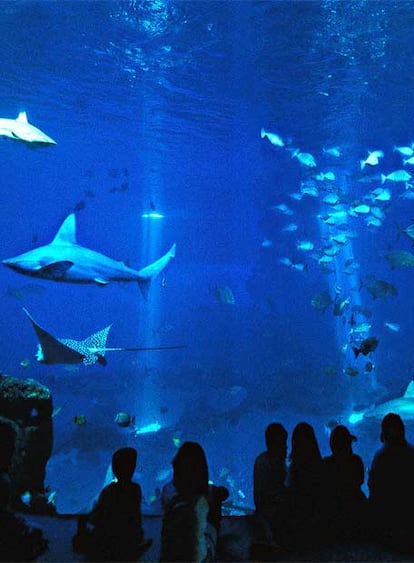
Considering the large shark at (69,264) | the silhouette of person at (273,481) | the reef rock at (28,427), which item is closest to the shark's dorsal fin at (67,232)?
the large shark at (69,264)

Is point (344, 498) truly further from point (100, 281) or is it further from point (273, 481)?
point (100, 281)

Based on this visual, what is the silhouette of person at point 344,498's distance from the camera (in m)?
3.37

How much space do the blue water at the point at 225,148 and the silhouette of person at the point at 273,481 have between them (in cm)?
395

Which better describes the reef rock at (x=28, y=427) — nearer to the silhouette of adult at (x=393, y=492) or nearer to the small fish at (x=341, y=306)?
the silhouette of adult at (x=393, y=492)

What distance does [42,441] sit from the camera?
4.78m

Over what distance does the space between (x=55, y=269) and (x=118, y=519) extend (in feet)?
10.0

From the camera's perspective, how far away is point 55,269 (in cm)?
514

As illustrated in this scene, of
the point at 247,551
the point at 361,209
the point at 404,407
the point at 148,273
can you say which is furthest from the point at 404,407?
the point at 247,551

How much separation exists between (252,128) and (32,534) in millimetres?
→ 22988

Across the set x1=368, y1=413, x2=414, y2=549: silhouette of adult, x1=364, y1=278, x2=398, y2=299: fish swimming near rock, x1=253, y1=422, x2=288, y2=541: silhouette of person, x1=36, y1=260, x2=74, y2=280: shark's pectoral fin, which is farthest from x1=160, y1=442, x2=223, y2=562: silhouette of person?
x1=364, y1=278, x2=398, y2=299: fish swimming near rock

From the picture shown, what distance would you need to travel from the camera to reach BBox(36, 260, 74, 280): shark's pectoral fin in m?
5.05

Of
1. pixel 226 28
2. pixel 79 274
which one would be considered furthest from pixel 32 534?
pixel 226 28

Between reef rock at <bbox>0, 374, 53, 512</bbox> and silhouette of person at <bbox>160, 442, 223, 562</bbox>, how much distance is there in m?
2.32

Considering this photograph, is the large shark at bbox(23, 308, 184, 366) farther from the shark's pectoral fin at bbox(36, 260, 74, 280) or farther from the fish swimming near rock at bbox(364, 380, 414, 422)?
the fish swimming near rock at bbox(364, 380, 414, 422)
